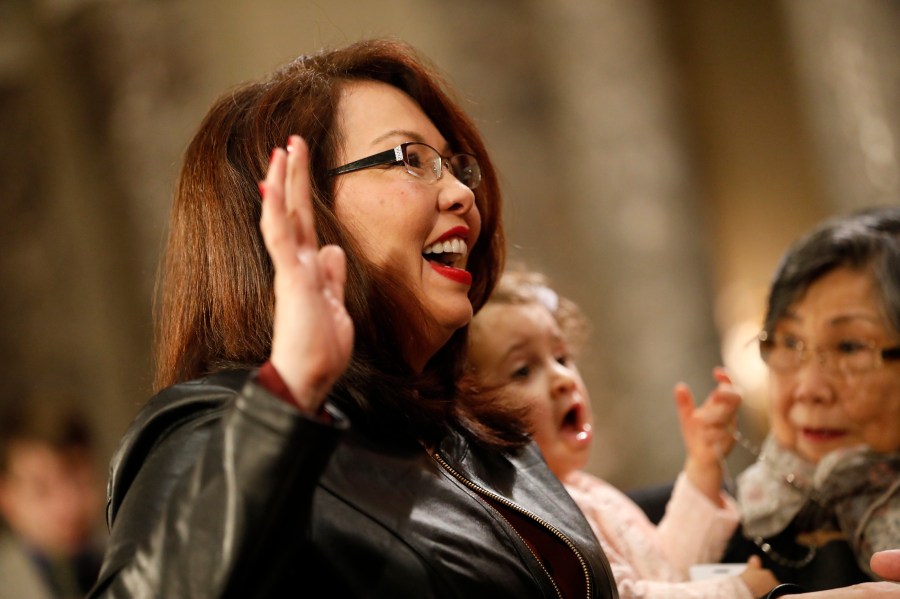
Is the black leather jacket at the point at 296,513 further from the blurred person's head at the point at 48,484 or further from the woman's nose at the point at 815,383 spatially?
the blurred person's head at the point at 48,484

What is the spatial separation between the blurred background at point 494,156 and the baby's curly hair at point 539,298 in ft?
7.76

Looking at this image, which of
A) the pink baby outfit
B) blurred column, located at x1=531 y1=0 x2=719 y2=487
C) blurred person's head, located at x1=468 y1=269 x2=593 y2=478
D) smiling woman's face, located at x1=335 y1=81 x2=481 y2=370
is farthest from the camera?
blurred column, located at x1=531 y1=0 x2=719 y2=487

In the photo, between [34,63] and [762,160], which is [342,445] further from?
[762,160]

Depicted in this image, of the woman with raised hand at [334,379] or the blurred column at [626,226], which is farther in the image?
the blurred column at [626,226]

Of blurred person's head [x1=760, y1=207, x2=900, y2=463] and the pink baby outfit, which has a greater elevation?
blurred person's head [x1=760, y1=207, x2=900, y2=463]

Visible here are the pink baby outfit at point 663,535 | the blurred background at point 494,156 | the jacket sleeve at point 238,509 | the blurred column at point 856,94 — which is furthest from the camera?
the blurred background at point 494,156

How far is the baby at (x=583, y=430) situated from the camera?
92.4 inches

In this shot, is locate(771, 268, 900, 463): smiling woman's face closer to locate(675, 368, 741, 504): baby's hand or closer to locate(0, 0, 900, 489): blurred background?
locate(675, 368, 741, 504): baby's hand

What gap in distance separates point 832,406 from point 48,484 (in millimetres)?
3262

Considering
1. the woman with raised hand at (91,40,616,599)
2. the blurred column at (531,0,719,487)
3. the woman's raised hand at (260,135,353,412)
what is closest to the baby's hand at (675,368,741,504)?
the woman with raised hand at (91,40,616,599)

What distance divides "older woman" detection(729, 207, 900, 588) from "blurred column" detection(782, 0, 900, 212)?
269cm

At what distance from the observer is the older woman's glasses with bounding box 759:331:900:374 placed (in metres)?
2.26

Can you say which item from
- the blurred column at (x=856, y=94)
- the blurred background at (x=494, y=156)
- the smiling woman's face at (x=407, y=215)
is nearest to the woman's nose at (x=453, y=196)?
the smiling woman's face at (x=407, y=215)

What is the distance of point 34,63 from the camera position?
5816mm
